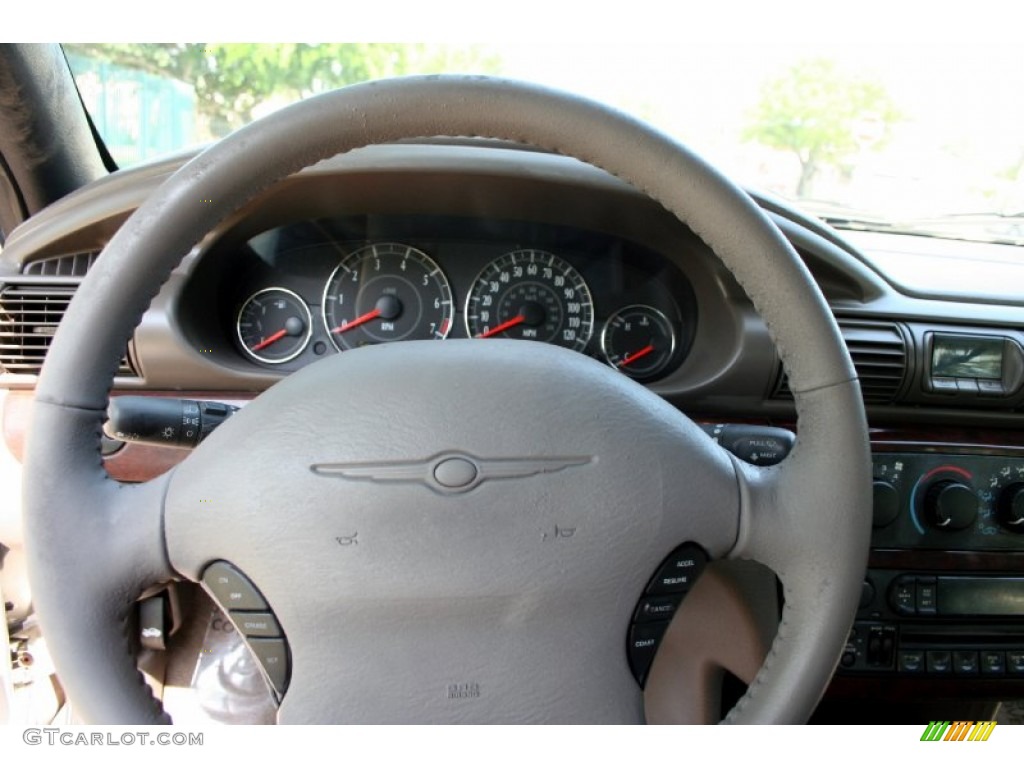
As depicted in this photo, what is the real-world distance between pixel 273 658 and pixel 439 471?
1.01ft

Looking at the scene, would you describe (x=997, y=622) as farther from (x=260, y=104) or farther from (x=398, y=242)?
(x=260, y=104)

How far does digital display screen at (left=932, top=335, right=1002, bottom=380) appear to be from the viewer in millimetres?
1645

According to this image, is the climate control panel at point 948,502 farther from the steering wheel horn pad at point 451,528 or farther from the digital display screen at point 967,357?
the steering wheel horn pad at point 451,528

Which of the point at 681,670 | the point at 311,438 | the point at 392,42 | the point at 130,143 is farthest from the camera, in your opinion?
the point at 130,143

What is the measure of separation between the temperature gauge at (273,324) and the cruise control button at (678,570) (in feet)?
3.27

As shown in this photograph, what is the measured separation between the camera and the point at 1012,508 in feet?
5.34

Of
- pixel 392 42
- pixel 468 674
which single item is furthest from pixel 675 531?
pixel 392 42

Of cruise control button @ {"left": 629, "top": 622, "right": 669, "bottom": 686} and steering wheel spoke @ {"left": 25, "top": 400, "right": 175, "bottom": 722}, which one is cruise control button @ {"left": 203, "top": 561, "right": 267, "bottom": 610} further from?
cruise control button @ {"left": 629, "top": 622, "right": 669, "bottom": 686}

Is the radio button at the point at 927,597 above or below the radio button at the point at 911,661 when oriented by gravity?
above

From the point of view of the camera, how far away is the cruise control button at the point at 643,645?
1050 millimetres

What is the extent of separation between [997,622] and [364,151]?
1523mm

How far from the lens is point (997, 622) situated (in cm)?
169

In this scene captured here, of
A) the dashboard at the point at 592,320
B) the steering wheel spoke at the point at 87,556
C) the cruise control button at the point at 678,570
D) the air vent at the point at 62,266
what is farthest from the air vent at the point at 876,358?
the air vent at the point at 62,266

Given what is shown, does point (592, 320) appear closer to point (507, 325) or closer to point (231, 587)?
point (507, 325)
